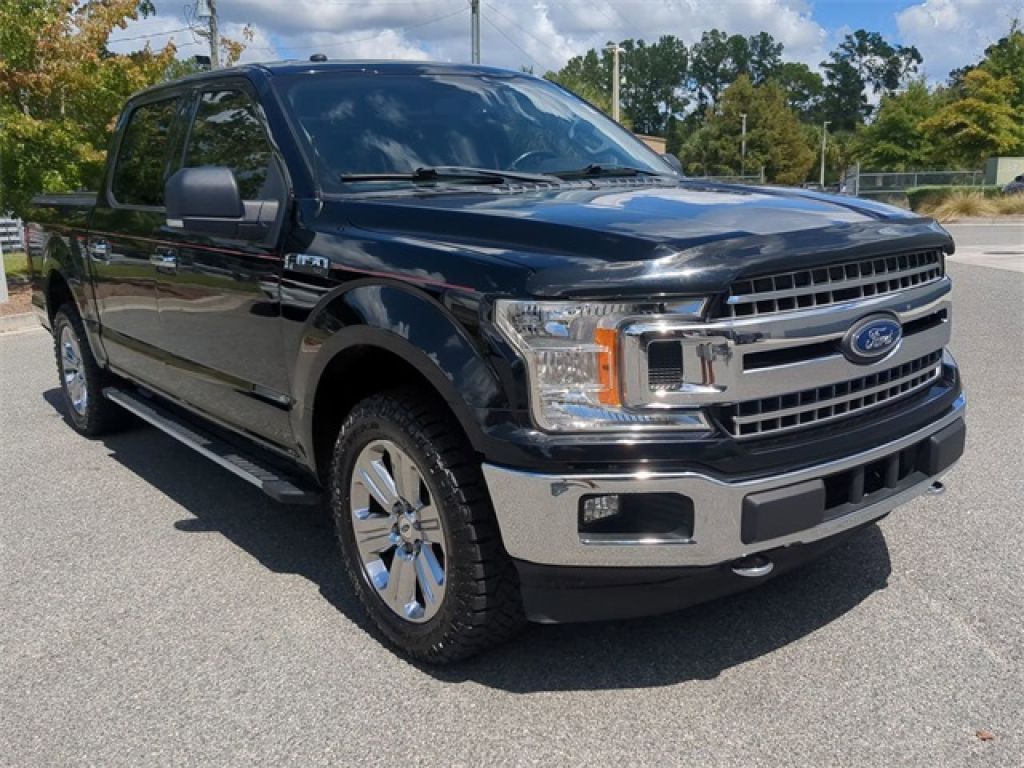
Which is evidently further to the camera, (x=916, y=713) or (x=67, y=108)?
(x=67, y=108)

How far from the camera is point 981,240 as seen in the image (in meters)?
19.5

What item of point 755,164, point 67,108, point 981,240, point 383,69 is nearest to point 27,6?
point 67,108

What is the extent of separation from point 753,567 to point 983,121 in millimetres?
44779

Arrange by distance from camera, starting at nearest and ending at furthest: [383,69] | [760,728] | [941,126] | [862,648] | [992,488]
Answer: [760,728], [862,648], [383,69], [992,488], [941,126]

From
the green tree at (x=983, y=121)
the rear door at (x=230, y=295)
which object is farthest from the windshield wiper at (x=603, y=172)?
the green tree at (x=983, y=121)

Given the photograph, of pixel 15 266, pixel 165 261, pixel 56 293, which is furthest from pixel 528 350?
pixel 15 266

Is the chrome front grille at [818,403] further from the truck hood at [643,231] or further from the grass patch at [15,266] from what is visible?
the grass patch at [15,266]

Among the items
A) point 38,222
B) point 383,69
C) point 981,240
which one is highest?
point 383,69

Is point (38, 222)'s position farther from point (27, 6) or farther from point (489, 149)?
point (27, 6)

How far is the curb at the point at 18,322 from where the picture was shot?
11.0 m

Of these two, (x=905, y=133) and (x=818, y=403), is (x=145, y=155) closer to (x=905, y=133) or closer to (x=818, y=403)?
(x=818, y=403)

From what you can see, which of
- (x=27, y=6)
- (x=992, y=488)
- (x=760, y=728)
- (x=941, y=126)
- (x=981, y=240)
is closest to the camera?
(x=760, y=728)

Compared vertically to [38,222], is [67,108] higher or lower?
higher

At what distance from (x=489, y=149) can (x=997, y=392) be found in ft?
13.9
